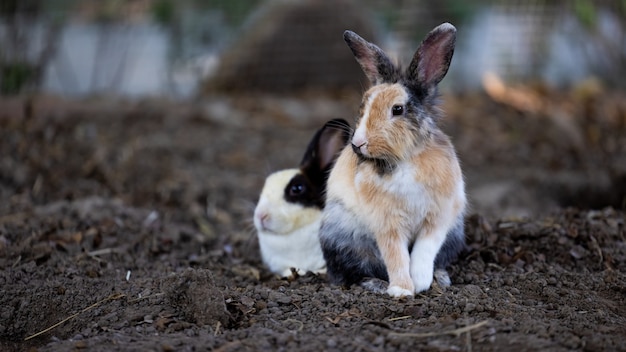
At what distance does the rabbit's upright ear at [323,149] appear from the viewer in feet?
15.1

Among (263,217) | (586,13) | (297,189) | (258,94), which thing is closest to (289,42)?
(258,94)

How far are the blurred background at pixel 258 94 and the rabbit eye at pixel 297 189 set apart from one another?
188 cm

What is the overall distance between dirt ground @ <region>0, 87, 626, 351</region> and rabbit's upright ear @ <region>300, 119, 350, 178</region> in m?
0.38

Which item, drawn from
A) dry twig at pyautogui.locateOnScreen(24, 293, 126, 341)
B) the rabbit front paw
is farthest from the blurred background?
the rabbit front paw

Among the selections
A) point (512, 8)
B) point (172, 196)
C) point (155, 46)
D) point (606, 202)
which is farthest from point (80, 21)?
point (606, 202)

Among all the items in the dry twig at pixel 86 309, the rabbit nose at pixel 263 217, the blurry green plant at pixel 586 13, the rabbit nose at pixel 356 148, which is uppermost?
the blurry green plant at pixel 586 13

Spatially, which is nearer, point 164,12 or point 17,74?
point 17,74

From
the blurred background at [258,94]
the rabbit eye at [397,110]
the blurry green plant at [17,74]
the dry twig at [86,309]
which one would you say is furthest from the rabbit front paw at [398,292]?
the blurry green plant at [17,74]

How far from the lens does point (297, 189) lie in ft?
15.9

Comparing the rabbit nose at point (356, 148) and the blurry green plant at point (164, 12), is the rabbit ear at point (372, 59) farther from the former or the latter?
the blurry green plant at point (164, 12)

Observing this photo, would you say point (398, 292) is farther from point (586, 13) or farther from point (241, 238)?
point (586, 13)

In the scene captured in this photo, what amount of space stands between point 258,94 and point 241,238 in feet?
20.2

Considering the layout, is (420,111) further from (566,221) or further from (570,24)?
(570,24)

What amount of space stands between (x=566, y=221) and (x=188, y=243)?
2461 millimetres
